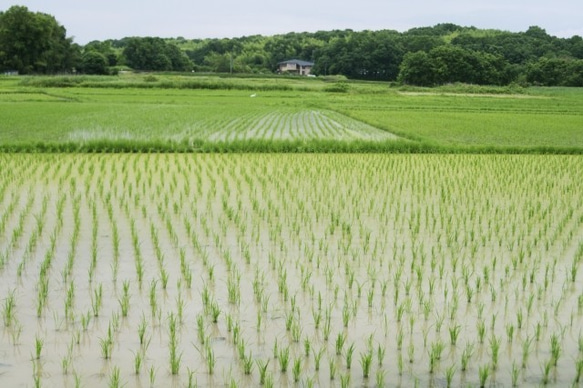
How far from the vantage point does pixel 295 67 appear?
276ft

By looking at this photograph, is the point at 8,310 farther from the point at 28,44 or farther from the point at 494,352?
the point at 28,44

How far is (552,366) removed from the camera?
10.4 ft

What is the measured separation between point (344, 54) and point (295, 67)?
12.8 m

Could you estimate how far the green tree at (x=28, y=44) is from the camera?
5744cm

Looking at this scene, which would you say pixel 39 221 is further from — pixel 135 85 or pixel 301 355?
pixel 135 85

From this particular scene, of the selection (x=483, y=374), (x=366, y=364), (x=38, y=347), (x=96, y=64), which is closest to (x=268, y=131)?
(x=38, y=347)

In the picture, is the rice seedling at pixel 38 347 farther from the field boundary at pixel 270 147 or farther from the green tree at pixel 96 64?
the green tree at pixel 96 64

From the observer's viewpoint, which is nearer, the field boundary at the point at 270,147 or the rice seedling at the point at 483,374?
the rice seedling at the point at 483,374

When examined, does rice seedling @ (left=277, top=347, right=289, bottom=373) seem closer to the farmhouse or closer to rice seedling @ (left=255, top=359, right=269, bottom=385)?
rice seedling @ (left=255, top=359, right=269, bottom=385)

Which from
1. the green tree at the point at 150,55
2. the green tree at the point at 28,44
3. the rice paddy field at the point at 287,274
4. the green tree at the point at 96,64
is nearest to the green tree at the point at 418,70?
the green tree at the point at 150,55

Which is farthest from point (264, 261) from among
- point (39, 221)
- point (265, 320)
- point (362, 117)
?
point (362, 117)

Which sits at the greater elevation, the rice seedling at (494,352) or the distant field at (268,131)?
the rice seedling at (494,352)

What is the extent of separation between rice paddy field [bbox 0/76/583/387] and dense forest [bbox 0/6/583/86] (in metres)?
50.4

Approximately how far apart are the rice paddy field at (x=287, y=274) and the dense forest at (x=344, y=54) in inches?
1983
